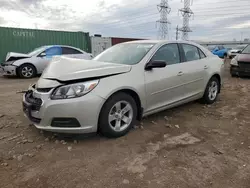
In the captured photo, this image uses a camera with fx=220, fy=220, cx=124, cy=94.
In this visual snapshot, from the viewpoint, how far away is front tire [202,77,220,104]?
4.92m

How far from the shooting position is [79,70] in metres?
3.05

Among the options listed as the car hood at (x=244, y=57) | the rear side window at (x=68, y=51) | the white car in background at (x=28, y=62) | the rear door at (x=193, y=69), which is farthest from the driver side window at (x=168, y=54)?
the rear side window at (x=68, y=51)

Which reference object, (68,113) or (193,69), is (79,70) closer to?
(68,113)

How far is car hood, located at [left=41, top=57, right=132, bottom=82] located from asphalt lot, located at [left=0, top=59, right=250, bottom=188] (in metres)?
0.90

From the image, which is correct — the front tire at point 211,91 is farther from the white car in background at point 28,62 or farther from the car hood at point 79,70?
the white car in background at point 28,62

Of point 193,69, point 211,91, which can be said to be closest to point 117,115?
point 193,69

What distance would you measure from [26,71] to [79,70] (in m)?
7.41

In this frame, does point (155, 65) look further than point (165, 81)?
No

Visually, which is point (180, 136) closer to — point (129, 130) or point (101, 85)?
point (129, 130)

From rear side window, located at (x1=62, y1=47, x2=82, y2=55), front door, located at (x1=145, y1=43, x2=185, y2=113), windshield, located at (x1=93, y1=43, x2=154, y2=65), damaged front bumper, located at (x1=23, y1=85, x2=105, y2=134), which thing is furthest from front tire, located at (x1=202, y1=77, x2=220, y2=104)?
rear side window, located at (x1=62, y1=47, x2=82, y2=55)

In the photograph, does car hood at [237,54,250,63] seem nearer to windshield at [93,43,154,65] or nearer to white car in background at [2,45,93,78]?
white car in background at [2,45,93,78]

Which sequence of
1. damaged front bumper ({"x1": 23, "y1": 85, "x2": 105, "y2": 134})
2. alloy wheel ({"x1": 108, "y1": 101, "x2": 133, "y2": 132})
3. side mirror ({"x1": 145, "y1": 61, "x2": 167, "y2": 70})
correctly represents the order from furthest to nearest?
side mirror ({"x1": 145, "y1": 61, "x2": 167, "y2": 70}), alloy wheel ({"x1": 108, "y1": 101, "x2": 133, "y2": 132}), damaged front bumper ({"x1": 23, "y1": 85, "x2": 105, "y2": 134})

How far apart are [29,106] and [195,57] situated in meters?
3.33

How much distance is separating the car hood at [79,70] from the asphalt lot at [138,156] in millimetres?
902
